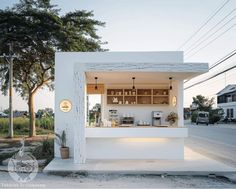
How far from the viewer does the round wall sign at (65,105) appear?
404 inches

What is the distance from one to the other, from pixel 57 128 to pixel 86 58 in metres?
2.51

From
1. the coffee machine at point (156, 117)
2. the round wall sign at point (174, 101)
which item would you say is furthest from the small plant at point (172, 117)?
the coffee machine at point (156, 117)

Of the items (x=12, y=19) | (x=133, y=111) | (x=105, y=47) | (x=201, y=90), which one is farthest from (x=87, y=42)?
(x=201, y=90)

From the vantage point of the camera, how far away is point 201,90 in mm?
52094

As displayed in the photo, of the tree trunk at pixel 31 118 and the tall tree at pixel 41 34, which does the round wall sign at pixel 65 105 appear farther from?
the tree trunk at pixel 31 118

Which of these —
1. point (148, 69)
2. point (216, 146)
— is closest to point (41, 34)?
point (148, 69)

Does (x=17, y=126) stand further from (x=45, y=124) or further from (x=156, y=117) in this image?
(x=156, y=117)

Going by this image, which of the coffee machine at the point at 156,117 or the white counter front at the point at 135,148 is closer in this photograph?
the white counter front at the point at 135,148

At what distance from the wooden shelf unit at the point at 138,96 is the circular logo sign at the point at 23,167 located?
359 cm

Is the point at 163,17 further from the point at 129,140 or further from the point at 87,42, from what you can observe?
the point at 129,140

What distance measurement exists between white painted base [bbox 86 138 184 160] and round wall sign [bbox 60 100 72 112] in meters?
1.29

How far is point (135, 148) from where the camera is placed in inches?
392

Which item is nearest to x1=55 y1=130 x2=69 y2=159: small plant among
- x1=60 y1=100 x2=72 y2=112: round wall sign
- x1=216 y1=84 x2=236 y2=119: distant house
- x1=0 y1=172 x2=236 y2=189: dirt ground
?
x1=60 y1=100 x2=72 y2=112: round wall sign

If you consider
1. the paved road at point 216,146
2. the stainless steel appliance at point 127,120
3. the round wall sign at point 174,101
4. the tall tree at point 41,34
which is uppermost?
the tall tree at point 41,34
